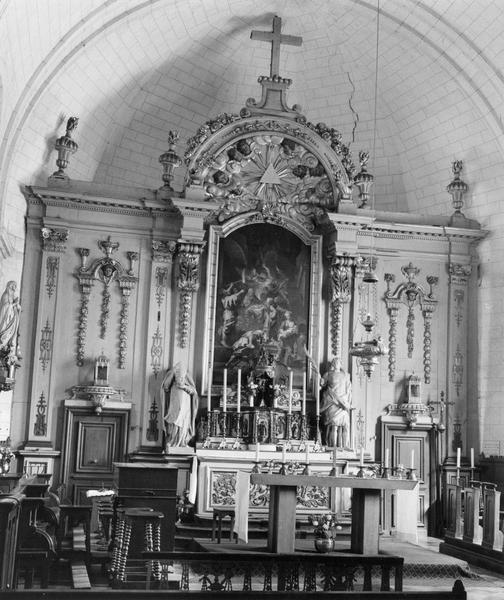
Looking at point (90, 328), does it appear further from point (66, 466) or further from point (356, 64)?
point (356, 64)

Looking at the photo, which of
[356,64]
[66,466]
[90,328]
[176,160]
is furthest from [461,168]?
[66,466]

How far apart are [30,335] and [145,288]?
2124 millimetres

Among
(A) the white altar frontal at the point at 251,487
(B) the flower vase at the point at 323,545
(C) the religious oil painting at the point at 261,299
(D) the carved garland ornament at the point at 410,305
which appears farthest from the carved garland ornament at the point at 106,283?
(B) the flower vase at the point at 323,545

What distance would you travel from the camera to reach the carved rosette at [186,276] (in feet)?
50.0

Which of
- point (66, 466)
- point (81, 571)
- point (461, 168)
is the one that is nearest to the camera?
point (81, 571)

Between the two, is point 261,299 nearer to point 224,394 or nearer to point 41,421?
point 224,394

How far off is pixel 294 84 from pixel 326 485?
33.7 ft

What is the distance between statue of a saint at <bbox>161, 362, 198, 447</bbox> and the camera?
14.6 meters

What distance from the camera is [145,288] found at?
15461 mm

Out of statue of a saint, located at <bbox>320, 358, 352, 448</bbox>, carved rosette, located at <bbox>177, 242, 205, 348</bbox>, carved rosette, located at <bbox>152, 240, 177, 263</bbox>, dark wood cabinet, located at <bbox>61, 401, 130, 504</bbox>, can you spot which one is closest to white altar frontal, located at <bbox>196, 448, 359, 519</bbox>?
statue of a saint, located at <bbox>320, 358, 352, 448</bbox>

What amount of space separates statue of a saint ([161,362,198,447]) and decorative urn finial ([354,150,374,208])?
14.9ft

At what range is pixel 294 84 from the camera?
17781 millimetres

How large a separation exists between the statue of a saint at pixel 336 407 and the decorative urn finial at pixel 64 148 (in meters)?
5.84

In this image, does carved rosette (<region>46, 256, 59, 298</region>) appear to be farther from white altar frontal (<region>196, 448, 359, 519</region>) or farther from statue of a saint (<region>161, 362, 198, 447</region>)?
white altar frontal (<region>196, 448, 359, 519</region>)
